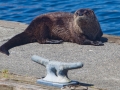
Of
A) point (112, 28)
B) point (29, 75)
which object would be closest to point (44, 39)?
point (29, 75)

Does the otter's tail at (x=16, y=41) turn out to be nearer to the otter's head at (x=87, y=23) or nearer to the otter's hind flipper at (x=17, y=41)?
the otter's hind flipper at (x=17, y=41)

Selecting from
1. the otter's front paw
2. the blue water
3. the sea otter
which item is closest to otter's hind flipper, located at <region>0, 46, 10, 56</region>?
the sea otter

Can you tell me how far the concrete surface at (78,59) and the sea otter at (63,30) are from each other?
21 centimetres

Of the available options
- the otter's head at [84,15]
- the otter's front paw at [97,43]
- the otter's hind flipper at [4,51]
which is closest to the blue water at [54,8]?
the otter's head at [84,15]

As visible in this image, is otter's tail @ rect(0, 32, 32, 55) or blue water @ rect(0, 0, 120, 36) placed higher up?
blue water @ rect(0, 0, 120, 36)

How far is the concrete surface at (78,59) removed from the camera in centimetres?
775

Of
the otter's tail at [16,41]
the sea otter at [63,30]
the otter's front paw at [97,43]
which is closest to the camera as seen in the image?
the otter's tail at [16,41]

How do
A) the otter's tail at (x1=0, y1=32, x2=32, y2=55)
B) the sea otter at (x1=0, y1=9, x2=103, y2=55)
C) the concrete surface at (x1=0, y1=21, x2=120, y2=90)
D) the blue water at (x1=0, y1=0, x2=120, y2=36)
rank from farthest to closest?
the blue water at (x1=0, y1=0, x2=120, y2=36) → the sea otter at (x1=0, y1=9, x2=103, y2=55) → the otter's tail at (x1=0, y1=32, x2=32, y2=55) → the concrete surface at (x1=0, y1=21, x2=120, y2=90)

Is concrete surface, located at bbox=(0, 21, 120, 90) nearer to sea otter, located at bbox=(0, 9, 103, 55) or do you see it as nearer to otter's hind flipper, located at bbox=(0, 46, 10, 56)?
otter's hind flipper, located at bbox=(0, 46, 10, 56)

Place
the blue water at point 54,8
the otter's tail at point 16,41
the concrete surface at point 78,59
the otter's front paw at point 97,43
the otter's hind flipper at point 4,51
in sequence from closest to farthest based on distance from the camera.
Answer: the concrete surface at point 78,59 → the otter's hind flipper at point 4,51 → the otter's tail at point 16,41 → the otter's front paw at point 97,43 → the blue water at point 54,8

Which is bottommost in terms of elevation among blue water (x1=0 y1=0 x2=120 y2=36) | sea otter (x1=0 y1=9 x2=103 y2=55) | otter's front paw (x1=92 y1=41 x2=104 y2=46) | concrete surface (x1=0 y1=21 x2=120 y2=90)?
concrete surface (x1=0 y1=21 x2=120 y2=90)

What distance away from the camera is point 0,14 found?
17703 millimetres

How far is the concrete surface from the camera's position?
7.75 metres

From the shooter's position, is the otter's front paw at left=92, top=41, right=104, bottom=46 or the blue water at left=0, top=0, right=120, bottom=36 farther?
the blue water at left=0, top=0, right=120, bottom=36
